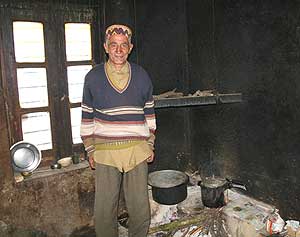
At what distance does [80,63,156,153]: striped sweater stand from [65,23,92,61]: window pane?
2.70ft

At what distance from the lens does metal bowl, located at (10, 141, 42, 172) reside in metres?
2.99

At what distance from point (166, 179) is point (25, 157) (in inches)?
58.2

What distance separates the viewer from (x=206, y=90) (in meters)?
3.63

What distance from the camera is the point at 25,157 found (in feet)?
9.97

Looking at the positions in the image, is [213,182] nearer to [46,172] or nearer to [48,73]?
[46,172]

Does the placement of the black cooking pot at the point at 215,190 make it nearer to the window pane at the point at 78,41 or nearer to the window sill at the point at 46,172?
the window sill at the point at 46,172

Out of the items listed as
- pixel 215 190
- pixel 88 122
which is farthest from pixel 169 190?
pixel 88 122

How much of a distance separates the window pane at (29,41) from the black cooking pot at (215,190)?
6.93ft

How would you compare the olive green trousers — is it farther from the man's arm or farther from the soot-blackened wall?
the soot-blackened wall

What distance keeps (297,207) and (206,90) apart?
1542 millimetres

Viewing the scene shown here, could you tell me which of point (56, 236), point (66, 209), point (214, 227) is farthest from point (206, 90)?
point (56, 236)

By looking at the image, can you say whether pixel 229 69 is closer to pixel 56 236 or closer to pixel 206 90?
pixel 206 90

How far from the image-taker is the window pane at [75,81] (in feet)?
10.7

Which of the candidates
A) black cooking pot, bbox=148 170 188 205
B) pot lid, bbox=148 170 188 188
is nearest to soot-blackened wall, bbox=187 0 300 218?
pot lid, bbox=148 170 188 188
